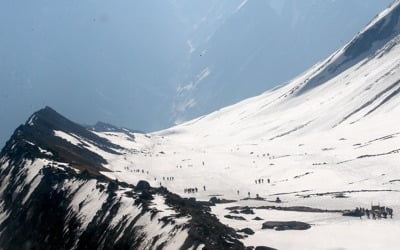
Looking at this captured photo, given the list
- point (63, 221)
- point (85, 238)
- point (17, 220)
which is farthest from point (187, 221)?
point (17, 220)

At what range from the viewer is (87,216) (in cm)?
6894

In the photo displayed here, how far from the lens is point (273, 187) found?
138m

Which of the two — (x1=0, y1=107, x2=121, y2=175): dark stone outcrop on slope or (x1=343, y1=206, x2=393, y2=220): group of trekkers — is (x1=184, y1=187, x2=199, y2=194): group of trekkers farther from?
(x1=343, y1=206, x2=393, y2=220): group of trekkers

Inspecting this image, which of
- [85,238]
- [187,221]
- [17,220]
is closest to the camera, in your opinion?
[187,221]

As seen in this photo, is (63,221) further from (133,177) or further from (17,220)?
(133,177)

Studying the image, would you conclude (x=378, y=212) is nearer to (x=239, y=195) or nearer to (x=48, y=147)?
(x=239, y=195)

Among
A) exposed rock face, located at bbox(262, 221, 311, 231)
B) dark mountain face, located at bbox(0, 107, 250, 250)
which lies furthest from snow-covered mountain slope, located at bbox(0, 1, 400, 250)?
exposed rock face, located at bbox(262, 221, 311, 231)

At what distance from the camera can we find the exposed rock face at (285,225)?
75644mm

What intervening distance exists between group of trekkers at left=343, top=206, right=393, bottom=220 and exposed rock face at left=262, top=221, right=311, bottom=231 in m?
10.7

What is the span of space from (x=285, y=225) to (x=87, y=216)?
22.5 m

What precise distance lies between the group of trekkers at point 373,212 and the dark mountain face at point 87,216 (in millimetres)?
21126

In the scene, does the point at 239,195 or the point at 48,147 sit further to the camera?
the point at 239,195

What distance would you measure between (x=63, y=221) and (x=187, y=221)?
19718 millimetres

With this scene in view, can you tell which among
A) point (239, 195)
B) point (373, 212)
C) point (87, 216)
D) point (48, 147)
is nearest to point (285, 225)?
point (373, 212)
